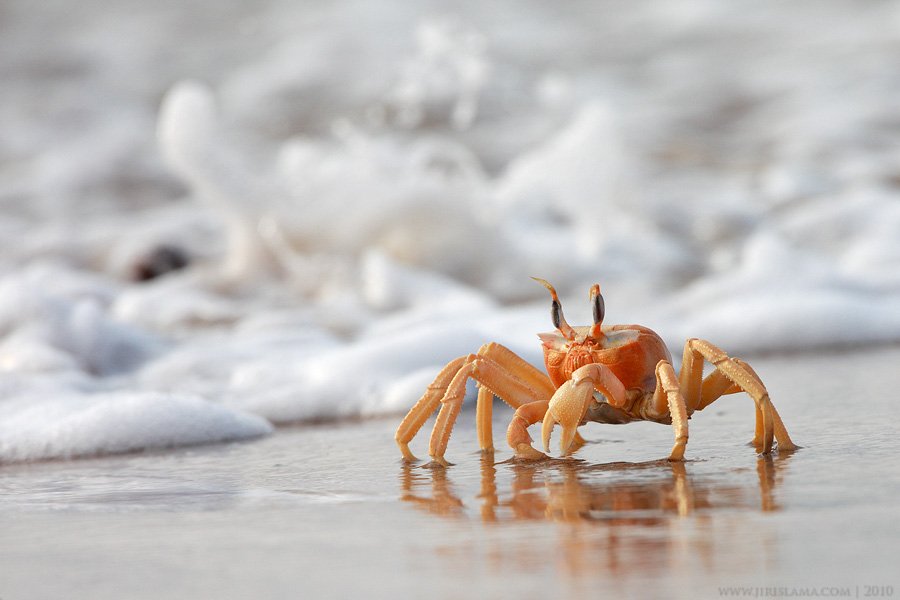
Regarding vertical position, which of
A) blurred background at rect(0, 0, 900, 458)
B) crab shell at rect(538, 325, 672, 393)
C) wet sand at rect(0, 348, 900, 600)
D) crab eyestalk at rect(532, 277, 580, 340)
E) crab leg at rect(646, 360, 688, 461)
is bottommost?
wet sand at rect(0, 348, 900, 600)

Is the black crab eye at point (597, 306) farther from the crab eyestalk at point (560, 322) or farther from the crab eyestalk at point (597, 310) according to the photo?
the crab eyestalk at point (560, 322)

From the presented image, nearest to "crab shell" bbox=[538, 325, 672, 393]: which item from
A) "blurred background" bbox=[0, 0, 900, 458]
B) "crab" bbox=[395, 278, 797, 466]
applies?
"crab" bbox=[395, 278, 797, 466]

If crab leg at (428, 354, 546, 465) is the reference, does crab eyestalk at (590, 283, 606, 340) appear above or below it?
above

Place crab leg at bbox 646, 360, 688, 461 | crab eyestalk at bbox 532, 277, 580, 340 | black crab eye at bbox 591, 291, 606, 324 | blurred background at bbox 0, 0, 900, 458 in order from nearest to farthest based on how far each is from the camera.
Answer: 1. crab leg at bbox 646, 360, 688, 461
2. black crab eye at bbox 591, 291, 606, 324
3. crab eyestalk at bbox 532, 277, 580, 340
4. blurred background at bbox 0, 0, 900, 458

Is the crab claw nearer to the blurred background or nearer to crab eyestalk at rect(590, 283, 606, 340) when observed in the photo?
crab eyestalk at rect(590, 283, 606, 340)

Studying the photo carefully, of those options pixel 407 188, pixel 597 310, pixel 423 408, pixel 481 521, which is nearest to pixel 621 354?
pixel 597 310

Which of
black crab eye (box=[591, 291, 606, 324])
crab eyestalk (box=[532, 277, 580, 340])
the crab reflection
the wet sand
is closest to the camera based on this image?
the wet sand

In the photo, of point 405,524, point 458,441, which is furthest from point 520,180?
point 405,524

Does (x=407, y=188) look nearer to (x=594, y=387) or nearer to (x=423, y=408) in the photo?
(x=423, y=408)
